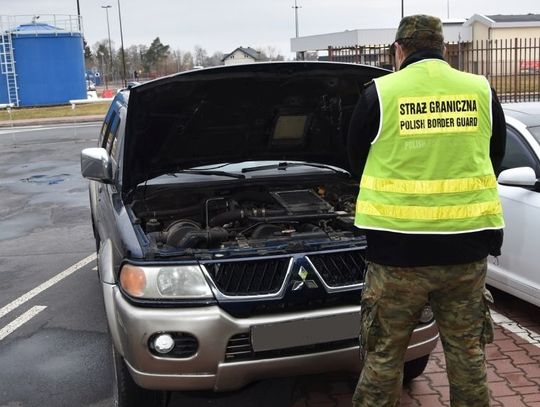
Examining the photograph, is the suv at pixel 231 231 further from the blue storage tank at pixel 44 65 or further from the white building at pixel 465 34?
the blue storage tank at pixel 44 65

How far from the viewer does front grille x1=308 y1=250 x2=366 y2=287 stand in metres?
3.08

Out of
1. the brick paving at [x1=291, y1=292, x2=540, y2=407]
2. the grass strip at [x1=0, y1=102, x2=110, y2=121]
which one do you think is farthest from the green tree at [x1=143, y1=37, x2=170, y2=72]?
the brick paving at [x1=291, y1=292, x2=540, y2=407]

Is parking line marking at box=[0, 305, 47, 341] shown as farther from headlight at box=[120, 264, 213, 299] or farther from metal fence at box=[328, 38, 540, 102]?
metal fence at box=[328, 38, 540, 102]

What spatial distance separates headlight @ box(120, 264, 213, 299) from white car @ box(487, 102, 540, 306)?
255 centimetres

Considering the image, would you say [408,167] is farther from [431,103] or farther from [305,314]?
[305,314]

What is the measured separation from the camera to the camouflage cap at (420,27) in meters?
2.56

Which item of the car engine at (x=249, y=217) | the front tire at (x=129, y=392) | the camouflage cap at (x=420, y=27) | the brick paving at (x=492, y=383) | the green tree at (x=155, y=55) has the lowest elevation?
the brick paving at (x=492, y=383)

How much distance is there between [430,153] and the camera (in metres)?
2.52

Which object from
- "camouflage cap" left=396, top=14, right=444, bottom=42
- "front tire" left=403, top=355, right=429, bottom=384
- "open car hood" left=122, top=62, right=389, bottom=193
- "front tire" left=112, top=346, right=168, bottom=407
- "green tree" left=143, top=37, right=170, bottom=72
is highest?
"green tree" left=143, top=37, right=170, bottom=72

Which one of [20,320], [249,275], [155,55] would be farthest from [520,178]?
[155,55]

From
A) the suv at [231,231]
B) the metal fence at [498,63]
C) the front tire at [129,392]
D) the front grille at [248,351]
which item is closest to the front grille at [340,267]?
the suv at [231,231]

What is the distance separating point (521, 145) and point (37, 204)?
759cm

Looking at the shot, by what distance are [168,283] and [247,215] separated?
1.16 metres

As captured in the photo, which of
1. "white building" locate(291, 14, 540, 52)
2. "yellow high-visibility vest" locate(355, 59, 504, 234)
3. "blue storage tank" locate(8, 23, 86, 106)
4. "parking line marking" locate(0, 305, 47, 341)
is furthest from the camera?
"blue storage tank" locate(8, 23, 86, 106)
